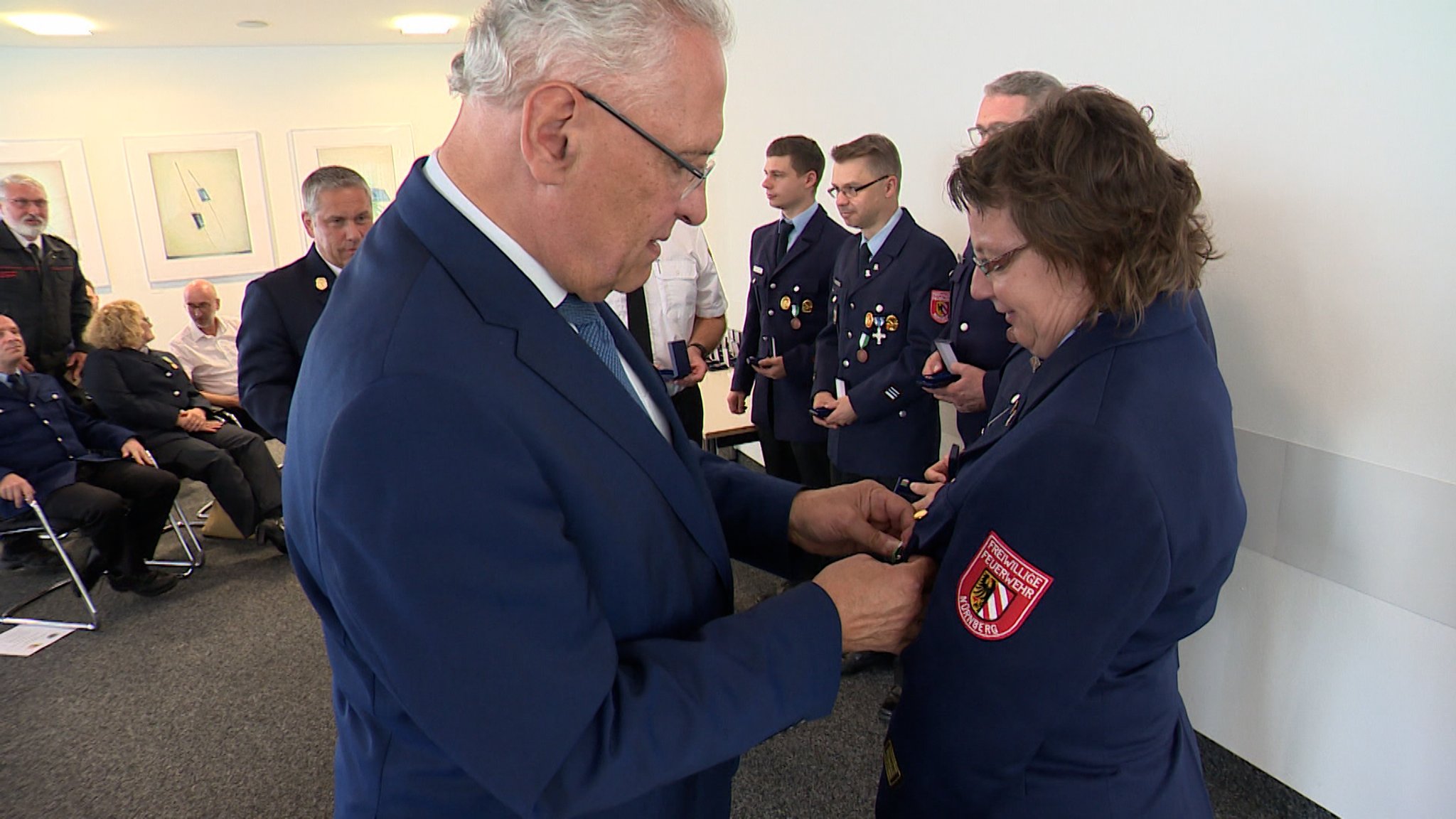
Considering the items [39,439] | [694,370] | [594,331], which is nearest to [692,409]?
[694,370]

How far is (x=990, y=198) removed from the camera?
1149 millimetres

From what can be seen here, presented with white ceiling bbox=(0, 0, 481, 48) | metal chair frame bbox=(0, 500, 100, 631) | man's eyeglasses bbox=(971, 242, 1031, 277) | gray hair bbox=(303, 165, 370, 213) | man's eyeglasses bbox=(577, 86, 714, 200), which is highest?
white ceiling bbox=(0, 0, 481, 48)

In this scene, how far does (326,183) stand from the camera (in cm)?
287

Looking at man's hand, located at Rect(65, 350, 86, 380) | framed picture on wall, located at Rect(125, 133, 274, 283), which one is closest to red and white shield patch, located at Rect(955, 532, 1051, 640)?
man's hand, located at Rect(65, 350, 86, 380)

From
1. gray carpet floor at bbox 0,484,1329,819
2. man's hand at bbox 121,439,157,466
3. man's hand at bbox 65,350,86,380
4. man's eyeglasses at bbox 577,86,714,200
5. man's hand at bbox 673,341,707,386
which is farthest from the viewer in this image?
man's hand at bbox 65,350,86,380

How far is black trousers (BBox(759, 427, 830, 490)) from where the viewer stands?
3.71 meters

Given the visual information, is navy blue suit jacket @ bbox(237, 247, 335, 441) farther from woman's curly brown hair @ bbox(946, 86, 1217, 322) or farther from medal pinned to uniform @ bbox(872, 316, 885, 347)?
woman's curly brown hair @ bbox(946, 86, 1217, 322)

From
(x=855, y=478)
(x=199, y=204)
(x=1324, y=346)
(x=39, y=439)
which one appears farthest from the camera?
(x=199, y=204)

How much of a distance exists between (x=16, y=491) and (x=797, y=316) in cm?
345

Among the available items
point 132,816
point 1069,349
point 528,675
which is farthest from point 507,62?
point 132,816

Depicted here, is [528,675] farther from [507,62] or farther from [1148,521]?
[1148,521]

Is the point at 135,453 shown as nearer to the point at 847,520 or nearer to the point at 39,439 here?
the point at 39,439

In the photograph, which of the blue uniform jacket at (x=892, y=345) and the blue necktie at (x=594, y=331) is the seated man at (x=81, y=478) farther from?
the blue necktie at (x=594, y=331)

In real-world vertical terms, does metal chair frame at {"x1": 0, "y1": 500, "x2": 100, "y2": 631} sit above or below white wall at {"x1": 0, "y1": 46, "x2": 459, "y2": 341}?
below
